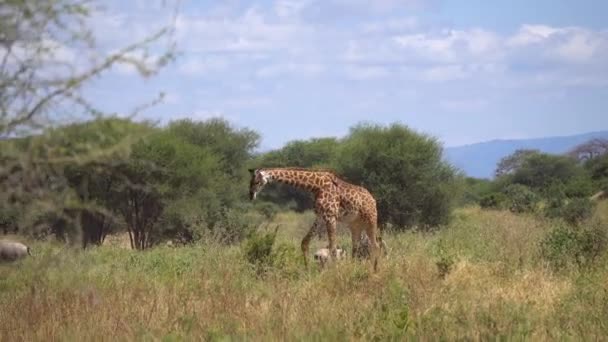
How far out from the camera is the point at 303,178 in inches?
605

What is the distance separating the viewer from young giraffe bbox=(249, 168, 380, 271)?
589 inches

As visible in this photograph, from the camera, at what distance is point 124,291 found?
10180mm

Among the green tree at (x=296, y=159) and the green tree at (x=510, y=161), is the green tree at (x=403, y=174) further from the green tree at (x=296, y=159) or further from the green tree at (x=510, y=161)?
the green tree at (x=510, y=161)

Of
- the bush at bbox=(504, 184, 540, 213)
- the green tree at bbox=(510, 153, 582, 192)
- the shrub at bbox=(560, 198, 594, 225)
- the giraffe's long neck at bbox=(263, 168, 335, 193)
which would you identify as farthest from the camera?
the green tree at bbox=(510, 153, 582, 192)

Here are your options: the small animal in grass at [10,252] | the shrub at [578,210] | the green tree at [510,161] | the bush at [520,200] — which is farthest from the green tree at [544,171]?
the small animal in grass at [10,252]

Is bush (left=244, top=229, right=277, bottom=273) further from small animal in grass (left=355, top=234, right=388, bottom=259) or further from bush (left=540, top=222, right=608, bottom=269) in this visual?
bush (left=540, top=222, right=608, bottom=269)

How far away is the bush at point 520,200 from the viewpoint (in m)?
33.7

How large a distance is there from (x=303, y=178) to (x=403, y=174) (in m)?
14.0

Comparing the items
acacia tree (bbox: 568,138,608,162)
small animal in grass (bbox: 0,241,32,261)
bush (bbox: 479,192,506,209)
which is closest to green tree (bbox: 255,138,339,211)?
bush (bbox: 479,192,506,209)

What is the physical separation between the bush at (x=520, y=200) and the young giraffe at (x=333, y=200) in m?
17.5

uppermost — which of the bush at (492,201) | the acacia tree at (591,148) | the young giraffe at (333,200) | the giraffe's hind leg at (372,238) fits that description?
the young giraffe at (333,200)

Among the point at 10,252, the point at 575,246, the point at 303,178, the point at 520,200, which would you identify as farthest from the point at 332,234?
the point at 520,200

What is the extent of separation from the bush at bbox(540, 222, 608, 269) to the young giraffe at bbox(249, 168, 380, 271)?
2630mm

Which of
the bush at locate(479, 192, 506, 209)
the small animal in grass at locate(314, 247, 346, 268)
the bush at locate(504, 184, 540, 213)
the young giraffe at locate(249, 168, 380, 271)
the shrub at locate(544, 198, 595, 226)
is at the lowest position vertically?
the bush at locate(479, 192, 506, 209)
